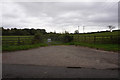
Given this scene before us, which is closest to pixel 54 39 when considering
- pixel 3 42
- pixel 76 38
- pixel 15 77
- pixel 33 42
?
pixel 76 38

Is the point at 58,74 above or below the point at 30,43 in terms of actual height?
below

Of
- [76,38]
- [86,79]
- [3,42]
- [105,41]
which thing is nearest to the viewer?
[86,79]

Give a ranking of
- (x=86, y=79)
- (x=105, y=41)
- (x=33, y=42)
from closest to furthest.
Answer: (x=86, y=79)
(x=33, y=42)
(x=105, y=41)

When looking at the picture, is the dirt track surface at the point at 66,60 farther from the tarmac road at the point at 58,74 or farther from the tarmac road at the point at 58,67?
the tarmac road at the point at 58,74

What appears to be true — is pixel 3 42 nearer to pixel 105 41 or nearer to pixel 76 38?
pixel 76 38

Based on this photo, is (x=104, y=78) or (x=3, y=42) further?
(x=3, y=42)

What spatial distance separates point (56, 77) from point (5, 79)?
188 cm

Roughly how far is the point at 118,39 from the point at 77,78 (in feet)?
48.1

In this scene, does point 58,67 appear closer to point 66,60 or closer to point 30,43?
point 66,60

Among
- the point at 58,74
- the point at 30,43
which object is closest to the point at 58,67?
the point at 58,74

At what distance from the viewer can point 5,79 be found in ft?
8.60

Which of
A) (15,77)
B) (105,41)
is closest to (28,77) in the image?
(15,77)

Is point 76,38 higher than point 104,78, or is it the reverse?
point 76,38

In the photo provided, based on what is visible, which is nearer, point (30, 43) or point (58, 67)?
point (58, 67)
